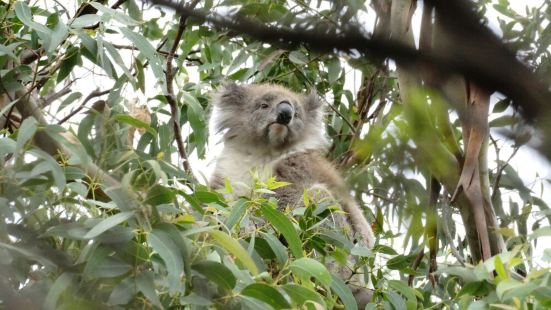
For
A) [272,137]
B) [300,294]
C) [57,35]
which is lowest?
[300,294]

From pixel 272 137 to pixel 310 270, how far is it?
9.38 feet

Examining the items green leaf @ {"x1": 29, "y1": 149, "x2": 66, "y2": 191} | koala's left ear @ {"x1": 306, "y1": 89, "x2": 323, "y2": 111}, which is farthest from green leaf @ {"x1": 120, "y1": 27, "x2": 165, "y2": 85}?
koala's left ear @ {"x1": 306, "y1": 89, "x2": 323, "y2": 111}

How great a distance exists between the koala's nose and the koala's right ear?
1.48ft

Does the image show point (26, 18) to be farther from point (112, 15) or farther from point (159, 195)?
point (159, 195)

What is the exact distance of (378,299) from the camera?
2.44 meters

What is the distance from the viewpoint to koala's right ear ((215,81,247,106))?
5.08m

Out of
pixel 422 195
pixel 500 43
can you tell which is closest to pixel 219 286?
pixel 422 195

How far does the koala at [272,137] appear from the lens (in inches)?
172

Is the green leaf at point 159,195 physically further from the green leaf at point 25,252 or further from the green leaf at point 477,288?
the green leaf at point 477,288

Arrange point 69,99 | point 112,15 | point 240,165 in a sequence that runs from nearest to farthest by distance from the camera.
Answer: point 112,15, point 69,99, point 240,165

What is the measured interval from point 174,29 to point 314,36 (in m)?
3.09

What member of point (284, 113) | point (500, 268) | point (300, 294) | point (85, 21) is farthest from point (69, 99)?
point (284, 113)

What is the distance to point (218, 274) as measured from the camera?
1578 millimetres

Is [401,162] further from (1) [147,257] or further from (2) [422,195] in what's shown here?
(1) [147,257]
